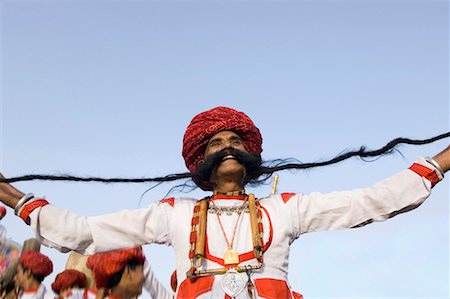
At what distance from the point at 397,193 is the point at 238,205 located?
0.88 metres

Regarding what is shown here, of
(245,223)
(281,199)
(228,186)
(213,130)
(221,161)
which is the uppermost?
(213,130)

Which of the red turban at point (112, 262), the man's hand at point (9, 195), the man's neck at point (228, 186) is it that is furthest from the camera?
the red turban at point (112, 262)

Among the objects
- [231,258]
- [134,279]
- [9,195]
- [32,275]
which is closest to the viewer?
[231,258]

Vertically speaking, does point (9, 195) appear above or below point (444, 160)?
below

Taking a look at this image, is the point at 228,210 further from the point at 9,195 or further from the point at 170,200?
the point at 9,195

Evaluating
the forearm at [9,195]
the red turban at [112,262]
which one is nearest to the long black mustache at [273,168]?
the forearm at [9,195]

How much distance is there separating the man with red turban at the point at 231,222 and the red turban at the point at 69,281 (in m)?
2.26

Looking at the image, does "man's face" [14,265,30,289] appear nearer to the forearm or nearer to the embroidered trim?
the forearm

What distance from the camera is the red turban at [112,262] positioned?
585cm

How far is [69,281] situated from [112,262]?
0.66 metres

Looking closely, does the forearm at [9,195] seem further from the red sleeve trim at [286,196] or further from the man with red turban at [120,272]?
the man with red turban at [120,272]

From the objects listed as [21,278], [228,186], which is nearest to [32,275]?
[21,278]

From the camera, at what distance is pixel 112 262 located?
585 cm

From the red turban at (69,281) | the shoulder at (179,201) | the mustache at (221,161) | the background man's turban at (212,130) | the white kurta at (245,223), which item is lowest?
the white kurta at (245,223)
